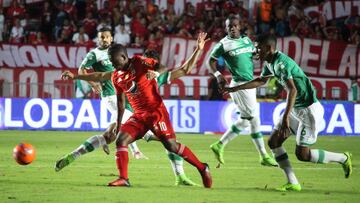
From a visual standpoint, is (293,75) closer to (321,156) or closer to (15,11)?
(321,156)

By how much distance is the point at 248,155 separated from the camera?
62.0 feet

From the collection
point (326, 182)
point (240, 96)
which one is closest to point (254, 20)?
point (240, 96)

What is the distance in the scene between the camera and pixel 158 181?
13.2 m

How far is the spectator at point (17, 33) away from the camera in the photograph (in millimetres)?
29281

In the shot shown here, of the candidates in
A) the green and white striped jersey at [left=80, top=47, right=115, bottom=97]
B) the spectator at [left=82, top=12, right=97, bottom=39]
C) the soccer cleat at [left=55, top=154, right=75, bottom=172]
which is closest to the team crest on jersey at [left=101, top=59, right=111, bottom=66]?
the green and white striped jersey at [left=80, top=47, right=115, bottom=97]

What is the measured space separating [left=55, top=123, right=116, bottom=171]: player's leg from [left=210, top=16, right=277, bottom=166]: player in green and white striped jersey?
2.70 meters

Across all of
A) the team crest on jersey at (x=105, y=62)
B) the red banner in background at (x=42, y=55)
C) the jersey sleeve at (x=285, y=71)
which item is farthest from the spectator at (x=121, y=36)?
the jersey sleeve at (x=285, y=71)

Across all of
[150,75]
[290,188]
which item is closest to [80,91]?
[150,75]

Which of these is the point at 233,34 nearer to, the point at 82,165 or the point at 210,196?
the point at 82,165

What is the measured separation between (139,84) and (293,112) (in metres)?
2.29

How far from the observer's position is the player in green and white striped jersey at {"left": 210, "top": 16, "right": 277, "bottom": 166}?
53.4 ft

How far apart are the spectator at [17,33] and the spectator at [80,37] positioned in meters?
1.86

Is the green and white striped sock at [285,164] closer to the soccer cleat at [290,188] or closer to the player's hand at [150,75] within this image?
the soccer cleat at [290,188]

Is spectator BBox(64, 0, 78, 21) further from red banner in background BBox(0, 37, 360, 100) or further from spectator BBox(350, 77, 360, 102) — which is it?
spectator BBox(350, 77, 360, 102)
